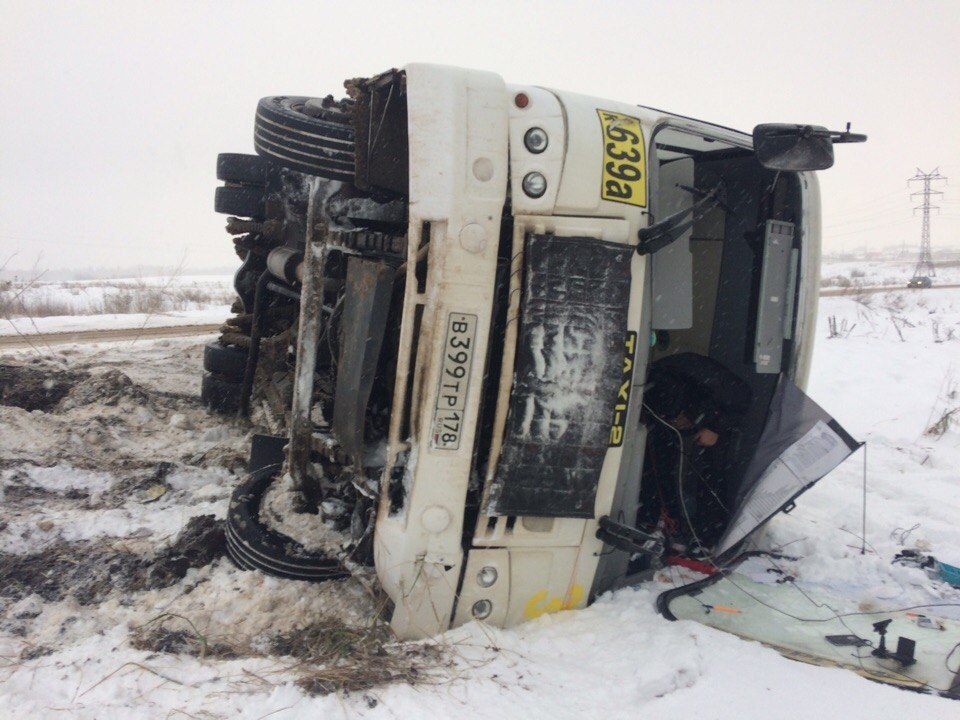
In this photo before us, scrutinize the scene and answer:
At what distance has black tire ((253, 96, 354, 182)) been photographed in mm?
3307

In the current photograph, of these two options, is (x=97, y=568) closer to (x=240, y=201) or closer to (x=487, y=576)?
(x=487, y=576)

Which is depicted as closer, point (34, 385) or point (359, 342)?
point (359, 342)

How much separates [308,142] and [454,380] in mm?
1506

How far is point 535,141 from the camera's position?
2.62 m

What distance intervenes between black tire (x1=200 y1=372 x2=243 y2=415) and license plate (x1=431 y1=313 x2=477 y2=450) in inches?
130

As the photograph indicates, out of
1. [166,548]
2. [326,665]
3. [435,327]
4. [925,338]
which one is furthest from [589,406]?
[925,338]

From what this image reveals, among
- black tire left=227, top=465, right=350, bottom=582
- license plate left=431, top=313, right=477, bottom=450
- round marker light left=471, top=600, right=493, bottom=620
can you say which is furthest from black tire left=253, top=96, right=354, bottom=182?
round marker light left=471, top=600, right=493, bottom=620

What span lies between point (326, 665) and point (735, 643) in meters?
1.51

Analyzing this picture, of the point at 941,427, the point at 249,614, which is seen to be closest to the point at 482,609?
the point at 249,614

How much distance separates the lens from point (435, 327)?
2.55 metres

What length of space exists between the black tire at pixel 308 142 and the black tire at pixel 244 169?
1680mm

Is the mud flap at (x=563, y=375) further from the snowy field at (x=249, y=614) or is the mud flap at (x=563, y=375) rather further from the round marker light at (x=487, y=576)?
the snowy field at (x=249, y=614)

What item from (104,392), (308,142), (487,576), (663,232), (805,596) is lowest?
(805,596)

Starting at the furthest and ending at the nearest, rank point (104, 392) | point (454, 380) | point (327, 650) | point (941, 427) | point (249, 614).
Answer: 1. point (941, 427)
2. point (104, 392)
3. point (249, 614)
4. point (454, 380)
5. point (327, 650)
